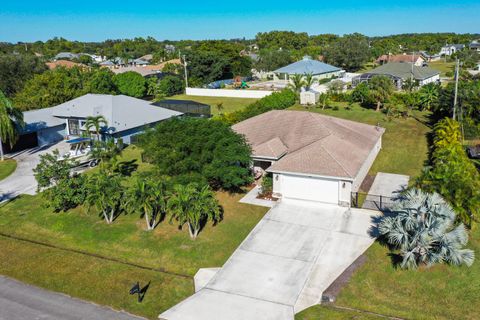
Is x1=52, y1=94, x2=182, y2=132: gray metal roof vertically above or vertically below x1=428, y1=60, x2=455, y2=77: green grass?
below

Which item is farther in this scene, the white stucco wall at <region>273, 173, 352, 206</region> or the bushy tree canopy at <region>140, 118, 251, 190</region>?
the bushy tree canopy at <region>140, 118, 251, 190</region>

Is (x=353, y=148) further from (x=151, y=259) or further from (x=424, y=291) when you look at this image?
(x=151, y=259)

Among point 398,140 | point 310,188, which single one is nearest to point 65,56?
point 398,140

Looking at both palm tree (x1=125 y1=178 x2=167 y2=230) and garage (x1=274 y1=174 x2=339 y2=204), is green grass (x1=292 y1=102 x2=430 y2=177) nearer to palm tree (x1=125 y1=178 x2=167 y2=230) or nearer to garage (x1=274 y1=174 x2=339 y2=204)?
garage (x1=274 y1=174 x2=339 y2=204)

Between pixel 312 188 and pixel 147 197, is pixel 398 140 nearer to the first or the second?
pixel 312 188

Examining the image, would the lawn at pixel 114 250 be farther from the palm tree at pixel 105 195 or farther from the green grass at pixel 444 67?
the green grass at pixel 444 67

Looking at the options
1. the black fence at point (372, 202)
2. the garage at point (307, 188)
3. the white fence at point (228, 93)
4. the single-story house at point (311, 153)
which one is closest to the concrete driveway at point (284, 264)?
the garage at point (307, 188)

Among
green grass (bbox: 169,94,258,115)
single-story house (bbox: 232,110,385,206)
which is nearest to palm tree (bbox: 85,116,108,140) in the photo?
single-story house (bbox: 232,110,385,206)

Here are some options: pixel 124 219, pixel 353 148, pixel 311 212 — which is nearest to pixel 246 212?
pixel 311 212
